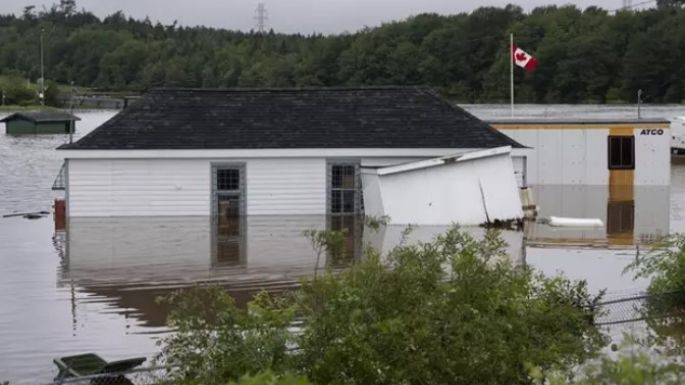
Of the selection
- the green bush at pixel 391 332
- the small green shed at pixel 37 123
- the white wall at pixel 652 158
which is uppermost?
the small green shed at pixel 37 123

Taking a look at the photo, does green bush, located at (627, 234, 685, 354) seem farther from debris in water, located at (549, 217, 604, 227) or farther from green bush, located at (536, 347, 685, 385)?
debris in water, located at (549, 217, 604, 227)

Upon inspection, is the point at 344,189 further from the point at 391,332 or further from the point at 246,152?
the point at 391,332

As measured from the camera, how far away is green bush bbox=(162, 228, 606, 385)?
1133 centimetres

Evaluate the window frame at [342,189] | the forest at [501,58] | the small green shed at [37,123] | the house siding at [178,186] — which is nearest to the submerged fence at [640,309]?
the window frame at [342,189]

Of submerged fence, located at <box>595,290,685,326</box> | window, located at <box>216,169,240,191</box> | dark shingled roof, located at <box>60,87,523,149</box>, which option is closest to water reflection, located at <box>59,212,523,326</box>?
window, located at <box>216,169,240,191</box>

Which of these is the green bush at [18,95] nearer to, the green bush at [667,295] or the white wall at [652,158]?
the white wall at [652,158]

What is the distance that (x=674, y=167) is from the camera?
55.0m

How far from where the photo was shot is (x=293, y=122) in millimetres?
34344

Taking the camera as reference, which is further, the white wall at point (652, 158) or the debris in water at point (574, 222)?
the white wall at point (652, 158)

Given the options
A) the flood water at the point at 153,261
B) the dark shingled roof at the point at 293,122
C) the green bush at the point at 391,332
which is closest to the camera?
the green bush at the point at 391,332

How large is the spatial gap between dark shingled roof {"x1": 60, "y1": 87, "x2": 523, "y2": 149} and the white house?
0.09 ft

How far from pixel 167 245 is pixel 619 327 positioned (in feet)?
42.1

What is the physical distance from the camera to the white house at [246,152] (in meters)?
32.8

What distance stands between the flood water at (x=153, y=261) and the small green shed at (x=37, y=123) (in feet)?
172
